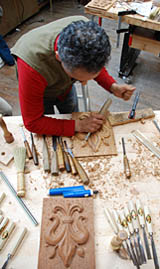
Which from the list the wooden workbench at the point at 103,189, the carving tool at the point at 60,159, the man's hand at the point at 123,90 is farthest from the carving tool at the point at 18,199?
the man's hand at the point at 123,90

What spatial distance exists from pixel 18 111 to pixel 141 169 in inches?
88.8

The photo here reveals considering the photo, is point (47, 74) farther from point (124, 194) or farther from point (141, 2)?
point (141, 2)

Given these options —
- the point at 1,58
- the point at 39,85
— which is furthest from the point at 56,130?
the point at 1,58

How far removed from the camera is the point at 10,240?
1.01 metres

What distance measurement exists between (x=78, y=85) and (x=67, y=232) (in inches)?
104

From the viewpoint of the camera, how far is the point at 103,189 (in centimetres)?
117

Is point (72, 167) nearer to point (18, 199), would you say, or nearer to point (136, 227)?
point (18, 199)

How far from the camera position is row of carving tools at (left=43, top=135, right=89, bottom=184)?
3.97 feet

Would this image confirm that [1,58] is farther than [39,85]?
Yes

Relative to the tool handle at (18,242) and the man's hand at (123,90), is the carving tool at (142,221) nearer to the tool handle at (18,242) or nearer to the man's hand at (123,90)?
the tool handle at (18,242)

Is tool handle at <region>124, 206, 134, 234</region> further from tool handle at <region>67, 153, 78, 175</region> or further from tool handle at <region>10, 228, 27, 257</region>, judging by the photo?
tool handle at <region>10, 228, 27, 257</region>

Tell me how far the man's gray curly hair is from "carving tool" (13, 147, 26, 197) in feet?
2.16

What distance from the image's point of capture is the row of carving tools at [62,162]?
1209 millimetres

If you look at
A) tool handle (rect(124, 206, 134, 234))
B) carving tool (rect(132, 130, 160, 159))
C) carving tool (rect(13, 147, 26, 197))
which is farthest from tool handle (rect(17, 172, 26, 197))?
carving tool (rect(132, 130, 160, 159))
